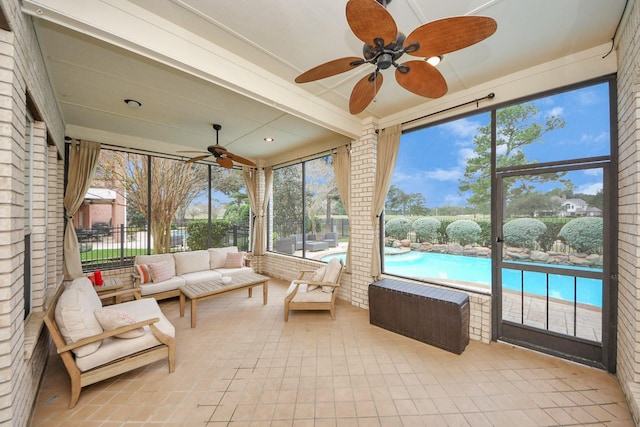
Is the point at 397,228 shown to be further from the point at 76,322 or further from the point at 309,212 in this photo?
the point at 76,322

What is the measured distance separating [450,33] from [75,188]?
5.37 meters

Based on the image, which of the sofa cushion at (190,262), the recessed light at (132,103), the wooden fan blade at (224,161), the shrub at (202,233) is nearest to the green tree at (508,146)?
the wooden fan blade at (224,161)

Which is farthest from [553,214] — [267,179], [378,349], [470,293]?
[267,179]

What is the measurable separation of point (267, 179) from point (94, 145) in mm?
3240

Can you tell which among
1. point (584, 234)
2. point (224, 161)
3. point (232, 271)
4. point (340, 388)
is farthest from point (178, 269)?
point (584, 234)

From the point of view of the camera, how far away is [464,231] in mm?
3123

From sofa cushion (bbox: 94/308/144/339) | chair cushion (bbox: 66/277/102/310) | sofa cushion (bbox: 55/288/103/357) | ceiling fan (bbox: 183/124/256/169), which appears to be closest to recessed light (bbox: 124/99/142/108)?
ceiling fan (bbox: 183/124/256/169)

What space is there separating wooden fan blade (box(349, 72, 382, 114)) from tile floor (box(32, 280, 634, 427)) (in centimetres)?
239

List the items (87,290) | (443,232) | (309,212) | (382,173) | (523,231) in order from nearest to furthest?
1. (87,290)
2. (523,231)
3. (443,232)
4. (382,173)
5. (309,212)

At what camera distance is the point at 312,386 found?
6.81 ft

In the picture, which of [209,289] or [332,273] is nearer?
[209,289]

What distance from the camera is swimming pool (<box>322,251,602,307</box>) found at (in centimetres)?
239

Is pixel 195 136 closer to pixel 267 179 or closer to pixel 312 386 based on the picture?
pixel 267 179

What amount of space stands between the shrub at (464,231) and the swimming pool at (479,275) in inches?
9.0
